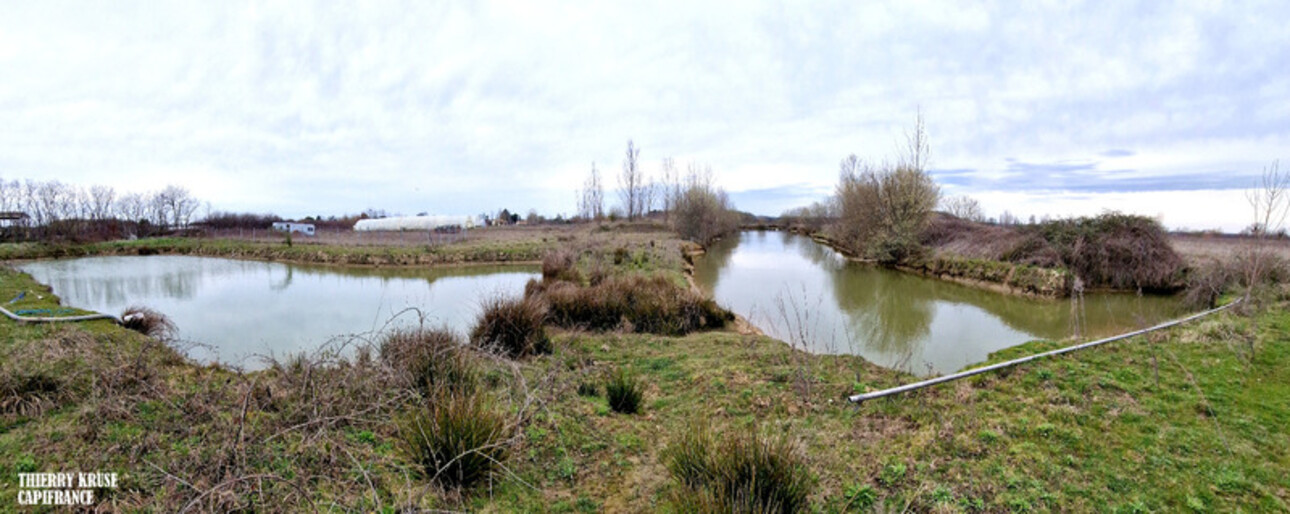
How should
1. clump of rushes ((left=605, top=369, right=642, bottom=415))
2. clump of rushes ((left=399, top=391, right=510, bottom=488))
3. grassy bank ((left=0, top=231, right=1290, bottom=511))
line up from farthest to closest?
1. clump of rushes ((left=605, top=369, right=642, bottom=415))
2. clump of rushes ((left=399, top=391, right=510, bottom=488))
3. grassy bank ((left=0, top=231, right=1290, bottom=511))

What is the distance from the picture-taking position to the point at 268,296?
13.9 metres

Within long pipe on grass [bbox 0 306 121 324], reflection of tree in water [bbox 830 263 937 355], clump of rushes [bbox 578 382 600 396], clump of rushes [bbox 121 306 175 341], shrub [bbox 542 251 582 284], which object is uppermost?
shrub [bbox 542 251 582 284]

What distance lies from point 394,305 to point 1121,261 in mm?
19776

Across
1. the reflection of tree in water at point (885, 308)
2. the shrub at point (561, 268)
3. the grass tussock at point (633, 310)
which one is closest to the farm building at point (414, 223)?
the shrub at point (561, 268)

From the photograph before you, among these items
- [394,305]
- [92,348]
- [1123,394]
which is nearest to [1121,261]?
[1123,394]

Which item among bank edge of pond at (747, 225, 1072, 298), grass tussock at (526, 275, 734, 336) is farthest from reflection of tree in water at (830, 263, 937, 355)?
grass tussock at (526, 275, 734, 336)

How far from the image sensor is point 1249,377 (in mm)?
4738

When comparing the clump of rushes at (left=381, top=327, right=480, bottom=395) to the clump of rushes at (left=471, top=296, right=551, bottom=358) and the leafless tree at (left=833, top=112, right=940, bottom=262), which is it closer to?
the clump of rushes at (left=471, top=296, right=551, bottom=358)

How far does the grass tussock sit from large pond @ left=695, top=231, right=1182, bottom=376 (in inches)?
39.6

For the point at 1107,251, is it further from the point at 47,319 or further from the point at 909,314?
the point at 47,319

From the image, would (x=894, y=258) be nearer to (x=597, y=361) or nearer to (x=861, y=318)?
(x=861, y=318)

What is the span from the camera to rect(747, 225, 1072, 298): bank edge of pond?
44.9ft

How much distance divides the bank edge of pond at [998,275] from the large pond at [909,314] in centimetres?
55

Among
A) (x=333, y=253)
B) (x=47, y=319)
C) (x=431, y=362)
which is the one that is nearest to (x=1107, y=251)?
(x=431, y=362)
